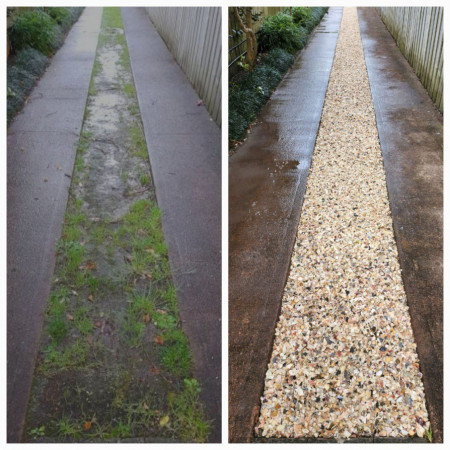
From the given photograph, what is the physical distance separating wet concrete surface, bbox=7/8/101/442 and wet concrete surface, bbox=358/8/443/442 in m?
2.32

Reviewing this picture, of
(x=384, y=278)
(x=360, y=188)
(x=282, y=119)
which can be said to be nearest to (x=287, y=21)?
(x=282, y=119)

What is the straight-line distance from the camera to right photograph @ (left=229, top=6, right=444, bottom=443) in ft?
7.98

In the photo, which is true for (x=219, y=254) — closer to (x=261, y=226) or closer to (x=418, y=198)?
(x=261, y=226)

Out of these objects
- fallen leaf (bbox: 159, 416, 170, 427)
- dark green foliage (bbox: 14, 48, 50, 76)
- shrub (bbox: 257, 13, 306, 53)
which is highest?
shrub (bbox: 257, 13, 306, 53)

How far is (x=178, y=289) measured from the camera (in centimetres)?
308

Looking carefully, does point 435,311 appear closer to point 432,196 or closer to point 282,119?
point 432,196

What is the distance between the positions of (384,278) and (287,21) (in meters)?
8.04

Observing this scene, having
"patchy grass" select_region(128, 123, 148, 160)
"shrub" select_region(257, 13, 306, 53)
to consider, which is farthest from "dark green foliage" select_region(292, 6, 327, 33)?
"patchy grass" select_region(128, 123, 148, 160)

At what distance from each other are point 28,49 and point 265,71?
14.2 feet

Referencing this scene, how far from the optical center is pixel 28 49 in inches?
311

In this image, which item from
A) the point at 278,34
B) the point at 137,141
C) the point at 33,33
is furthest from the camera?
the point at 278,34

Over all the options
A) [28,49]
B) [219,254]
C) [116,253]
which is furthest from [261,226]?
[28,49]

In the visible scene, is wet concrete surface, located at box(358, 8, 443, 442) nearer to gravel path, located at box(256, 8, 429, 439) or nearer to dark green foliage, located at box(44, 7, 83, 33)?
gravel path, located at box(256, 8, 429, 439)

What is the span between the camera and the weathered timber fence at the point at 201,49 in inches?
216
